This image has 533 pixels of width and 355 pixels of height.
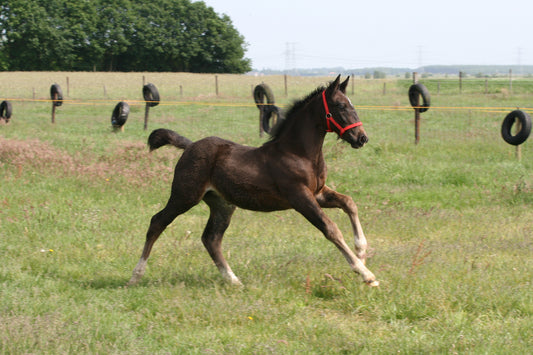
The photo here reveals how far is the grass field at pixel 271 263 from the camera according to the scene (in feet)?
15.4

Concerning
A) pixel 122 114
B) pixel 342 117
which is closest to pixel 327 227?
pixel 342 117

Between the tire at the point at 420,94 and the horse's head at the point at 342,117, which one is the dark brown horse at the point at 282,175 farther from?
the tire at the point at 420,94

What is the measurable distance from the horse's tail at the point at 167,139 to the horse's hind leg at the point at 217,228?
2.43ft

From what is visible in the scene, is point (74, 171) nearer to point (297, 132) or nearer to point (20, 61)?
point (297, 132)

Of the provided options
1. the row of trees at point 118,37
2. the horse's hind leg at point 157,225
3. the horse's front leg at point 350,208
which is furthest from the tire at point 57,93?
the row of trees at point 118,37

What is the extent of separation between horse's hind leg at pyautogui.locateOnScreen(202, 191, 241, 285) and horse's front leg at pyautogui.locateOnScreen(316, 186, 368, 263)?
1081 millimetres

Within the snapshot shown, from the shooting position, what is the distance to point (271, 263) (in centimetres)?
669

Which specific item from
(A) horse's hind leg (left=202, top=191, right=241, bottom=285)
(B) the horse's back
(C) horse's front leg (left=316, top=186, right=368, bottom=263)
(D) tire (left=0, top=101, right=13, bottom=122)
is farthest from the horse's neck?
(D) tire (left=0, top=101, right=13, bottom=122)

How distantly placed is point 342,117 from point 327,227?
1.09 metres

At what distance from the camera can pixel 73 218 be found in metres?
9.01

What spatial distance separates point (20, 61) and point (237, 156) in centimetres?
7330

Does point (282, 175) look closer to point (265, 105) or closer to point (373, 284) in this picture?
Answer: point (373, 284)

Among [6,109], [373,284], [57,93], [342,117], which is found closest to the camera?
[373,284]

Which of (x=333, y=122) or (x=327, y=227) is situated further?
(x=333, y=122)
